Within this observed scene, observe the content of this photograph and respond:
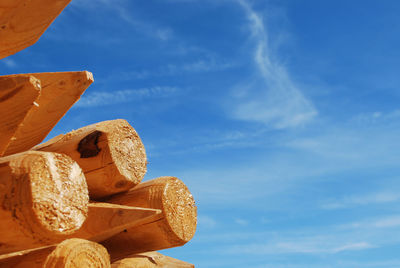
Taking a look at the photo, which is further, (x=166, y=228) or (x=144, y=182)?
(x=144, y=182)

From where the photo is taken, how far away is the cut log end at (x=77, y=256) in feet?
8.84

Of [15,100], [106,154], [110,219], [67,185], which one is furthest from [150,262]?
[15,100]

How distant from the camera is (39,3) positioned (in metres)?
2.49

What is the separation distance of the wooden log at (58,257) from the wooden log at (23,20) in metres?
1.09

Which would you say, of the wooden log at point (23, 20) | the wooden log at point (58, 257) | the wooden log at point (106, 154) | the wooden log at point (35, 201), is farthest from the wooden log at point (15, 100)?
the wooden log at point (106, 154)

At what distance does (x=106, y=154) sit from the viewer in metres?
3.38

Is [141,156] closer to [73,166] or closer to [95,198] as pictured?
[95,198]

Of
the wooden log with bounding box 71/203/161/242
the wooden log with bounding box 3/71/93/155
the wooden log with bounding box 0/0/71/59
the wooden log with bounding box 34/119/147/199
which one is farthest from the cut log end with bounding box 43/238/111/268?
the wooden log with bounding box 0/0/71/59

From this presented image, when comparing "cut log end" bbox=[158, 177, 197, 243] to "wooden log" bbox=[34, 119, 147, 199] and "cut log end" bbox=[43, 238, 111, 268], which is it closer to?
"wooden log" bbox=[34, 119, 147, 199]

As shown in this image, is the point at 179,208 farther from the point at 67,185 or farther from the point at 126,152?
the point at 67,185

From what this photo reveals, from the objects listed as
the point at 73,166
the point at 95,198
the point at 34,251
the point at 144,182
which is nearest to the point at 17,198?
the point at 73,166

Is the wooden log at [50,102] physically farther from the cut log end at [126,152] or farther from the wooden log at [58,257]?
the wooden log at [58,257]

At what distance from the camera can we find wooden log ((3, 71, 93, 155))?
10.1 ft

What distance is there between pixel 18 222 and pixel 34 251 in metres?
0.68
